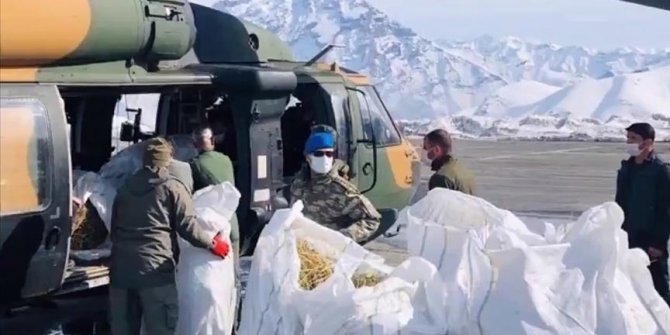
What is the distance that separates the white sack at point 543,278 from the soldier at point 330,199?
378mm

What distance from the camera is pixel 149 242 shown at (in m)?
6.35

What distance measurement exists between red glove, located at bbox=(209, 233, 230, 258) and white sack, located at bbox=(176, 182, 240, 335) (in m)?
0.04

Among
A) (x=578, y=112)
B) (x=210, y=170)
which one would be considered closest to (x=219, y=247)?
(x=210, y=170)

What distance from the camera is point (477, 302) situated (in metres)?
5.90

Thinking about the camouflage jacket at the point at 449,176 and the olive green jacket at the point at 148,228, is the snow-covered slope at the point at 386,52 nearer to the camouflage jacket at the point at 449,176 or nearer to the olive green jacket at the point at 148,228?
the camouflage jacket at the point at 449,176

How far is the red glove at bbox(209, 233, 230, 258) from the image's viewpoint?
21.9 feet

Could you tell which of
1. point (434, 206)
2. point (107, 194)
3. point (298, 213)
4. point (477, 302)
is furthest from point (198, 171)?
point (477, 302)

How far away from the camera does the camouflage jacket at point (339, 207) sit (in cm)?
673

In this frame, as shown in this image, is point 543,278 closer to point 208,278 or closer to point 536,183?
point 208,278

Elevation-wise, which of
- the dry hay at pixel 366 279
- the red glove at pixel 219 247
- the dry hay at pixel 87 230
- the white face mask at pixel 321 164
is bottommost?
the dry hay at pixel 87 230

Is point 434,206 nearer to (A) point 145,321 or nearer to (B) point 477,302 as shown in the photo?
(B) point 477,302

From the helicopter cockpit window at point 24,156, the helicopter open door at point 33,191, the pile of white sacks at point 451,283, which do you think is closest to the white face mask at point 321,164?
the pile of white sacks at point 451,283

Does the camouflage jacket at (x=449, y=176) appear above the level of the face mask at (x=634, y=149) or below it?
below

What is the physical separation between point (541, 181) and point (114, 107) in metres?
17.1
